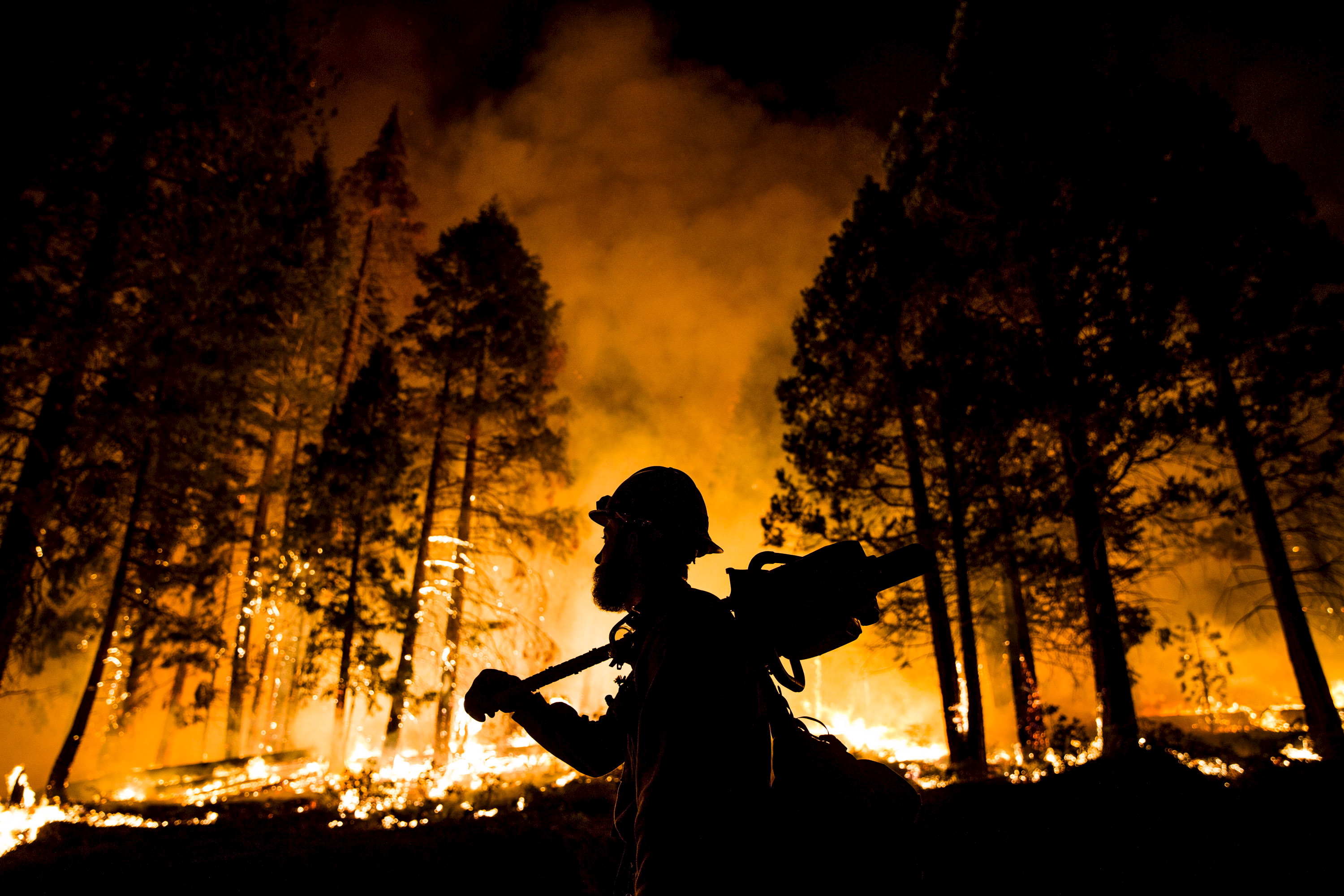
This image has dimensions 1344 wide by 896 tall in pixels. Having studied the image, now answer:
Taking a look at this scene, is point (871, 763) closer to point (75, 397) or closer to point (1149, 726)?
point (75, 397)

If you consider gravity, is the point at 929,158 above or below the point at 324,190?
below

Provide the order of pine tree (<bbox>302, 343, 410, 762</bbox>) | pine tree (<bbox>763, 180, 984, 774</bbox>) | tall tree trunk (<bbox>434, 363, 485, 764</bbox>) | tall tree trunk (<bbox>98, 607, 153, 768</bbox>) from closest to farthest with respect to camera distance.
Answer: pine tree (<bbox>763, 180, 984, 774</bbox>), pine tree (<bbox>302, 343, 410, 762</bbox>), tall tree trunk (<bbox>434, 363, 485, 764</bbox>), tall tree trunk (<bbox>98, 607, 153, 768</bbox>)

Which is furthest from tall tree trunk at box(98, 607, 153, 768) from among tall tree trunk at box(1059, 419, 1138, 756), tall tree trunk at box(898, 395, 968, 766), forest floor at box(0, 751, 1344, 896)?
tall tree trunk at box(1059, 419, 1138, 756)

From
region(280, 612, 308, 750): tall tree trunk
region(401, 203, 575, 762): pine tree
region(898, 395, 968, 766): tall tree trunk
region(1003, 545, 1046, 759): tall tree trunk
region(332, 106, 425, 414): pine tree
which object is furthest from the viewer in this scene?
region(332, 106, 425, 414): pine tree

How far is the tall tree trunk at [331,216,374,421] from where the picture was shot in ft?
78.5

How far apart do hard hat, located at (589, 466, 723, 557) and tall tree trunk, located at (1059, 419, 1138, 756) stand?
10.6 meters

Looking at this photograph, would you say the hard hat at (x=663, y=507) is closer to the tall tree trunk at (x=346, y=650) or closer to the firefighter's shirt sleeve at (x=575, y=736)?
the firefighter's shirt sleeve at (x=575, y=736)

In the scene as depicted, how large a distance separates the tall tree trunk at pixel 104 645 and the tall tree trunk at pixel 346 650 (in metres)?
4.35

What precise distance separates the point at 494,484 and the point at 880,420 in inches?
433

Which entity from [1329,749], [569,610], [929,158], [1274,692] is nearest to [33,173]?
[929,158]

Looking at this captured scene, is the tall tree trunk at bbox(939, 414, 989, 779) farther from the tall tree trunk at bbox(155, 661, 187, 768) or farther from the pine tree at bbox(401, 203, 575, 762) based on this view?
the tall tree trunk at bbox(155, 661, 187, 768)

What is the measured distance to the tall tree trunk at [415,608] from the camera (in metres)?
15.2

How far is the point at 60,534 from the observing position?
10.8 m

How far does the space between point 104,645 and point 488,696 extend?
1311cm
